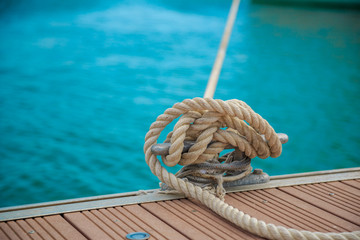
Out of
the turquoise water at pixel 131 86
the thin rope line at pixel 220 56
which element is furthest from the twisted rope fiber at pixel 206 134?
the thin rope line at pixel 220 56

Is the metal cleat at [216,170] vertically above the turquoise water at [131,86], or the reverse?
the turquoise water at [131,86]

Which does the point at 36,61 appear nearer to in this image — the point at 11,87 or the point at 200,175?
the point at 11,87

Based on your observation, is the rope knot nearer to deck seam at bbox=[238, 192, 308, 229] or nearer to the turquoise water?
deck seam at bbox=[238, 192, 308, 229]

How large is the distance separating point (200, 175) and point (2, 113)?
11.4 feet

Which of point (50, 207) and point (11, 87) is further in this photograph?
point (11, 87)

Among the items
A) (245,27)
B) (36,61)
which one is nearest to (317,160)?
(36,61)

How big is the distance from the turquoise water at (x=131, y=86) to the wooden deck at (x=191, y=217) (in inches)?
63.1

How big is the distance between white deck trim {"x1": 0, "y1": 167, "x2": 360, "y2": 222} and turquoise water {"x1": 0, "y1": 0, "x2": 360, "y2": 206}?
4.89 ft

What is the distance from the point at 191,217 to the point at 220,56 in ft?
18.7

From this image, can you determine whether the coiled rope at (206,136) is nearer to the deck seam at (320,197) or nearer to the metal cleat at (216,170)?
the metal cleat at (216,170)

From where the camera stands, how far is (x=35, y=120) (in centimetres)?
464

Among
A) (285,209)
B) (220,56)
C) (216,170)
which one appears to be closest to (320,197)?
(285,209)

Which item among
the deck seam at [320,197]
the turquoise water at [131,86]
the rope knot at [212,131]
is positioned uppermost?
the turquoise water at [131,86]

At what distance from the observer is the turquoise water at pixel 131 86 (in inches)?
149
